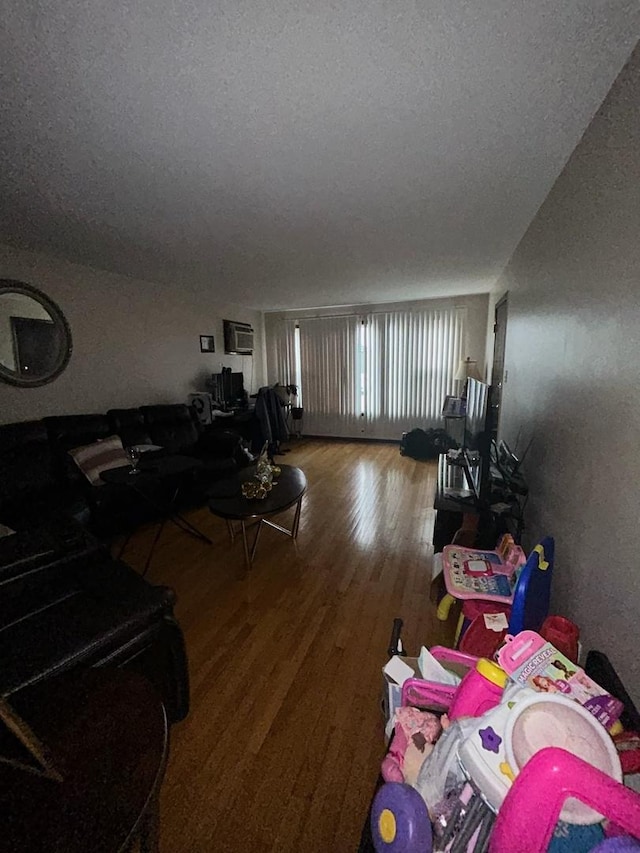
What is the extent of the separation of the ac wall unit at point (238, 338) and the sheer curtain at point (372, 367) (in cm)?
69

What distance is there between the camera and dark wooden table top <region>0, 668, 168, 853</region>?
0.51m

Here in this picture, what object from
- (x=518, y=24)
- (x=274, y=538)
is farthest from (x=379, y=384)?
(x=518, y=24)

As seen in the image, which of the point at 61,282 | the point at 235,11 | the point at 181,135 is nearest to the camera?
the point at 235,11

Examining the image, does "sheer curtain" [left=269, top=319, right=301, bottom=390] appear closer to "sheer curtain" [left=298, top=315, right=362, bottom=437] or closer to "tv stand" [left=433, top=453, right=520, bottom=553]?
"sheer curtain" [left=298, top=315, right=362, bottom=437]

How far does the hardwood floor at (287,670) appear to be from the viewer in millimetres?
1030

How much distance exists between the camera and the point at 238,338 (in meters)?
5.39

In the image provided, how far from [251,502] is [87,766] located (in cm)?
170

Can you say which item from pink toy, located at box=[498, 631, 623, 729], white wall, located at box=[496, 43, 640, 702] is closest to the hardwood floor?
pink toy, located at box=[498, 631, 623, 729]

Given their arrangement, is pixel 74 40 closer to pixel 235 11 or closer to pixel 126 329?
pixel 235 11

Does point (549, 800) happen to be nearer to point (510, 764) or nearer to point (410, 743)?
point (510, 764)

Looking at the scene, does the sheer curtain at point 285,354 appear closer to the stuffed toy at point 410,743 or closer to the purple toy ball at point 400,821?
the stuffed toy at point 410,743

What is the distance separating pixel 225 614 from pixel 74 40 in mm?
2436

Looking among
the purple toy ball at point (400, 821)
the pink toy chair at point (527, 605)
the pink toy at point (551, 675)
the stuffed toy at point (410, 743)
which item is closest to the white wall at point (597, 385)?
the pink toy chair at point (527, 605)

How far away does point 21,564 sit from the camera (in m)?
1.41
